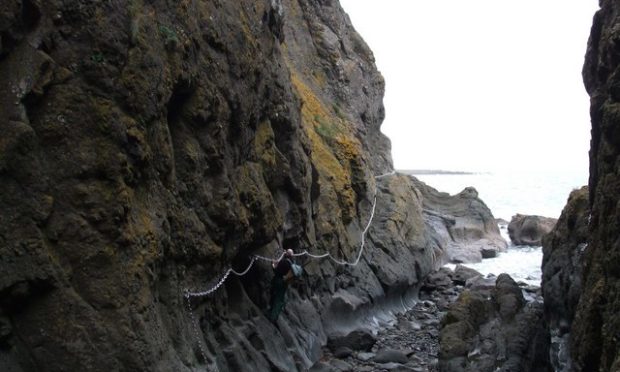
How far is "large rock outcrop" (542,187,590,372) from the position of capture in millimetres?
13891

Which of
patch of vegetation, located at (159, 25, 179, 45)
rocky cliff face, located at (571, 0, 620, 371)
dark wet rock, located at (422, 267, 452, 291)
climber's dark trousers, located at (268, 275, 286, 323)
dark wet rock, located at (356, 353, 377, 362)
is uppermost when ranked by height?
patch of vegetation, located at (159, 25, 179, 45)

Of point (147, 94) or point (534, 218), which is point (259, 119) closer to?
point (147, 94)

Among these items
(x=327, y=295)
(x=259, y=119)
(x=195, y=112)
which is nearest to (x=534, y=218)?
(x=327, y=295)

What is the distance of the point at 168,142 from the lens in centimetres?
1017

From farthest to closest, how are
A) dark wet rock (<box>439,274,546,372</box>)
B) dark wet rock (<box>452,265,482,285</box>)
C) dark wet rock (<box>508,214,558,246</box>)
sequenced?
dark wet rock (<box>508,214,558,246</box>)
dark wet rock (<box>452,265,482,285</box>)
dark wet rock (<box>439,274,546,372</box>)

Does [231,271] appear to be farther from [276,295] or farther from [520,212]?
[520,212]

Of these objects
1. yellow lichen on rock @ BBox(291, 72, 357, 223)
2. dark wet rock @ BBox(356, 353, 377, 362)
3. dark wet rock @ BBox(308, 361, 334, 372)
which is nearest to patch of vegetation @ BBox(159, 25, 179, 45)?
dark wet rock @ BBox(308, 361, 334, 372)

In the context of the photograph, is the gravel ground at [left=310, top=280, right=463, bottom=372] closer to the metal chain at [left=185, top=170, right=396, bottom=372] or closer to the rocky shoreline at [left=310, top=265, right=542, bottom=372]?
the rocky shoreline at [left=310, top=265, right=542, bottom=372]

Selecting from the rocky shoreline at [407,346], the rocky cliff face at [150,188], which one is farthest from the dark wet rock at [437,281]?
the rocky cliff face at [150,188]

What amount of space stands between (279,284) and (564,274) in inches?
293

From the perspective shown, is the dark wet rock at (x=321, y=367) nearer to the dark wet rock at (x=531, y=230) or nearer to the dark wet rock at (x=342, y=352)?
the dark wet rock at (x=342, y=352)

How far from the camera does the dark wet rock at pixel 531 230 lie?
4759 centimetres

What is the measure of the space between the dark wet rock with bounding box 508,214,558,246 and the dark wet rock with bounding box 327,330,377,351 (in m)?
33.5

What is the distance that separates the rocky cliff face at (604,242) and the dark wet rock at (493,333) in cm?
288
